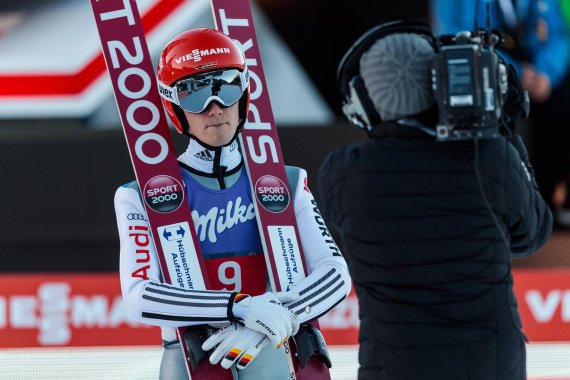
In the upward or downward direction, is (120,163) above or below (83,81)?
below

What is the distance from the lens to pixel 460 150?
7.55 ft

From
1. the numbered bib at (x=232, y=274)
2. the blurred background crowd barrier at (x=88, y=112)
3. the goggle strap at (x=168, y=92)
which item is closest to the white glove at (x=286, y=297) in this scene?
the numbered bib at (x=232, y=274)

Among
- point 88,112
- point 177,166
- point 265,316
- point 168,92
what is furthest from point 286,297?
point 88,112

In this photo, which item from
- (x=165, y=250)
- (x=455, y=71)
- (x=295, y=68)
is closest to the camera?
(x=455, y=71)

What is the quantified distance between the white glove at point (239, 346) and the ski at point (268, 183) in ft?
0.54

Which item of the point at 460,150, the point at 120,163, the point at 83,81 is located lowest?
the point at 120,163

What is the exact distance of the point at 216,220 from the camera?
2580mm

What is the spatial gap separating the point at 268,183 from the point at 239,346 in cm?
44

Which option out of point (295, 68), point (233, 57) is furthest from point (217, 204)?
point (295, 68)

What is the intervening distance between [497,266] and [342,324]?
374cm

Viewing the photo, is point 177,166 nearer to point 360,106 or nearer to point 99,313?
point 360,106

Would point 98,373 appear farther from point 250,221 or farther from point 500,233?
point 500,233

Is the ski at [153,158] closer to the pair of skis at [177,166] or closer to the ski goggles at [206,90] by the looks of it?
the pair of skis at [177,166]

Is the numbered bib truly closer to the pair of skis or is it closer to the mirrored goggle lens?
the pair of skis
